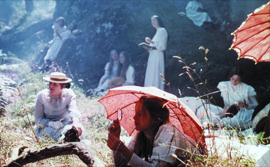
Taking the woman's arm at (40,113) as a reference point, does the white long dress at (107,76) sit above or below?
above

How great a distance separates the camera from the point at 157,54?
679 centimetres

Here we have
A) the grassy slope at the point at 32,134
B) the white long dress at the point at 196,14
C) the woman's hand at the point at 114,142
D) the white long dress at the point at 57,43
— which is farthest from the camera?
the white long dress at the point at 57,43

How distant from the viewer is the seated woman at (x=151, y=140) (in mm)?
1853

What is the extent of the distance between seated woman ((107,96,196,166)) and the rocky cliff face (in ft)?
14.7

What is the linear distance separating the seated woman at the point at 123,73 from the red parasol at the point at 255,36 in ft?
16.2

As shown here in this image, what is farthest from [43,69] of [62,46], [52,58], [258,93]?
[258,93]

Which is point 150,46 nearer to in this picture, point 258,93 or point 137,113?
point 258,93

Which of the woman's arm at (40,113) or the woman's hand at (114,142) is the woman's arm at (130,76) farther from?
the woman's hand at (114,142)

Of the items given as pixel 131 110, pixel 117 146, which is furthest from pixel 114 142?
pixel 131 110

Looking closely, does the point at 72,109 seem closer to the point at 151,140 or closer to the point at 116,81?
the point at 151,140

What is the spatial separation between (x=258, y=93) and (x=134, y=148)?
4.78 metres

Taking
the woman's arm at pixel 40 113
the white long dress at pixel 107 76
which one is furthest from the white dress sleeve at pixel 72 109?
the white long dress at pixel 107 76

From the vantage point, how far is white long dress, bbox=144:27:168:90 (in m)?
6.66

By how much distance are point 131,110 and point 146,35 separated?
19.6 feet
